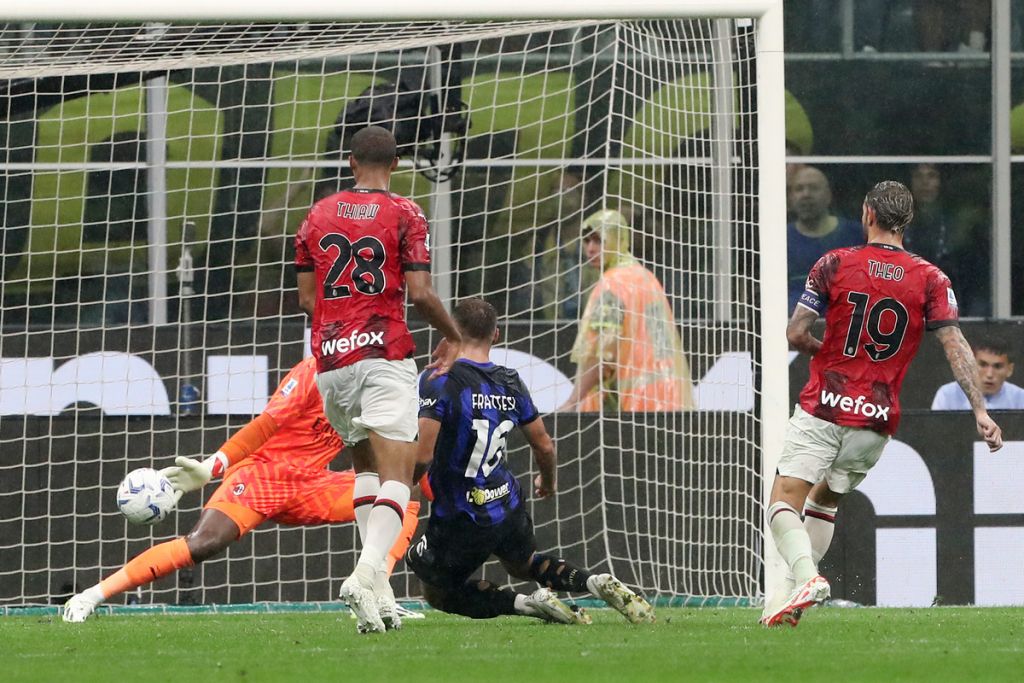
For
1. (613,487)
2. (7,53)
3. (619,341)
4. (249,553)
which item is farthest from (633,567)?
(7,53)

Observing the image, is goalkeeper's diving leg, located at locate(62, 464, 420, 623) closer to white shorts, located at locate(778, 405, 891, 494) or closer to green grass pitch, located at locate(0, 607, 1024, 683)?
green grass pitch, located at locate(0, 607, 1024, 683)

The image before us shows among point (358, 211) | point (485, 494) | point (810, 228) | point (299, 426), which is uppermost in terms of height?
point (810, 228)

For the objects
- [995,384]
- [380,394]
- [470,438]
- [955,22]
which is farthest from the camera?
[955,22]

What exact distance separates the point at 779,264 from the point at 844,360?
1.07 m

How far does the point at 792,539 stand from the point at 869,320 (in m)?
0.93

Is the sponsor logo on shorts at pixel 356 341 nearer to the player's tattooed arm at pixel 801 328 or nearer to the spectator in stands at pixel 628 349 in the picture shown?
the player's tattooed arm at pixel 801 328

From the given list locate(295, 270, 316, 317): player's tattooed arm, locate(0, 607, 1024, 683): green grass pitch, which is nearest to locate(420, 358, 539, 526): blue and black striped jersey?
locate(0, 607, 1024, 683): green grass pitch

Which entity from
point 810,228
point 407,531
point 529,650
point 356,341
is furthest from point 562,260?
point 529,650

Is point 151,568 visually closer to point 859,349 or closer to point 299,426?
point 299,426

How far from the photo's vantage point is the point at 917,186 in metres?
13.4

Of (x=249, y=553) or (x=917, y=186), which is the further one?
(x=917, y=186)

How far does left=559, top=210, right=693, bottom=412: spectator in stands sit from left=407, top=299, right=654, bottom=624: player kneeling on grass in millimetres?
2539

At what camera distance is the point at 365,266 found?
22.0ft

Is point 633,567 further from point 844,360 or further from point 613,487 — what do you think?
point 844,360
